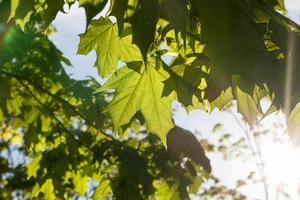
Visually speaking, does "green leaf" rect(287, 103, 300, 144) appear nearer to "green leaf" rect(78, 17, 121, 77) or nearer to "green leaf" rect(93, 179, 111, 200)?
"green leaf" rect(78, 17, 121, 77)

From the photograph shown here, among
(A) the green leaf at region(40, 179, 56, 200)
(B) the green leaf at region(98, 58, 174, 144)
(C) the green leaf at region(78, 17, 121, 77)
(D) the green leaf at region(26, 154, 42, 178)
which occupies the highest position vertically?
(D) the green leaf at region(26, 154, 42, 178)

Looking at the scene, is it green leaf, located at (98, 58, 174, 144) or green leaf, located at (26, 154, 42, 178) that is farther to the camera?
green leaf, located at (26, 154, 42, 178)

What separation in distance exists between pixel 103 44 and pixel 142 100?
0.92ft

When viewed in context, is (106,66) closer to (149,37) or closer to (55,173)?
(149,37)

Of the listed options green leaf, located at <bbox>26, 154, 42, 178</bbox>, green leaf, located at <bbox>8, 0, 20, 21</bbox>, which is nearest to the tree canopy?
green leaf, located at <bbox>8, 0, 20, 21</bbox>

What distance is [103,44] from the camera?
196cm

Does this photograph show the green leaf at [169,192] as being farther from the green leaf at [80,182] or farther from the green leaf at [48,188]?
the green leaf at [48,188]

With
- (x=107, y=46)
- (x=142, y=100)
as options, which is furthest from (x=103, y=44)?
(x=142, y=100)

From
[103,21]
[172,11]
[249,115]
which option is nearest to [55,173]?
[103,21]

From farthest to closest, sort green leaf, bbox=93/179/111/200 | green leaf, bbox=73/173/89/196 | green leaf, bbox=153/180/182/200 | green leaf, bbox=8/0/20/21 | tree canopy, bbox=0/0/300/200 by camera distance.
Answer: green leaf, bbox=73/173/89/196 → green leaf, bbox=153/180/182/200 → green leaf, bbox=93/179/111/200 → green leaf, bbox=8/0/20/21 → tree canopy, bbox=0/0/300/200

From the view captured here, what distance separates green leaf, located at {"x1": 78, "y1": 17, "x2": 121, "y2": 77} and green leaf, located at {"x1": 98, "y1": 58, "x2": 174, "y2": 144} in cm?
9

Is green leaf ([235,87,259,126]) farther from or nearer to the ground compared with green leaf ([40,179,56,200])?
nearer to the ground

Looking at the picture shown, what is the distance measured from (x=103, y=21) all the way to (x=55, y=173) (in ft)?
8.06

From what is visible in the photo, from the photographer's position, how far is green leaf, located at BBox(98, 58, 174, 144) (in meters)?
1.86
